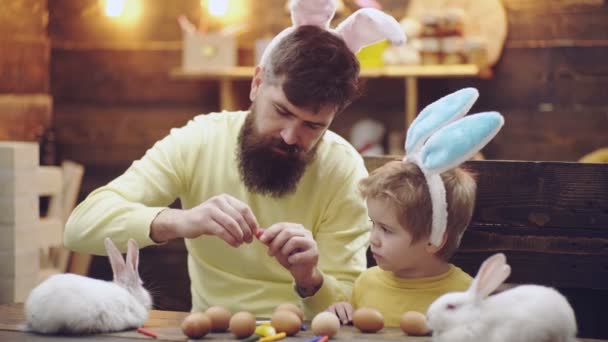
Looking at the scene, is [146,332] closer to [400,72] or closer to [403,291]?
[403,291]

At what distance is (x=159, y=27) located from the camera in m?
4.68

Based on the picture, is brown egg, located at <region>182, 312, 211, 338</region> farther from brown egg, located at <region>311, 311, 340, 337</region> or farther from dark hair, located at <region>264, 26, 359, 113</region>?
dark hair, located at <region>264, 26, 359, 113</region>

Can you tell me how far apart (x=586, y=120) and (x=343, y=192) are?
237 cm

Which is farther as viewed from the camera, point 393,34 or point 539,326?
point 393,34

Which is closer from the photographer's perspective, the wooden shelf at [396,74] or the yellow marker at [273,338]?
the yellow marker at [273,338]

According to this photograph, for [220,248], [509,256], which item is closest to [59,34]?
[220,248]

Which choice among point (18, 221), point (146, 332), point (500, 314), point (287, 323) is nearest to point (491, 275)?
point (500, 314)

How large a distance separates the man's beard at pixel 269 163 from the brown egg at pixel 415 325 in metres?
0.57

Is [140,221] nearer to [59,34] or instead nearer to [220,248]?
[220,248]

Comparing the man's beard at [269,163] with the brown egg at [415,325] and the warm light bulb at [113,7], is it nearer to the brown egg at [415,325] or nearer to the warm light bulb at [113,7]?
the brown egg at [415,325]

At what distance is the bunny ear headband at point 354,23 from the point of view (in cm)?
Answer: 194

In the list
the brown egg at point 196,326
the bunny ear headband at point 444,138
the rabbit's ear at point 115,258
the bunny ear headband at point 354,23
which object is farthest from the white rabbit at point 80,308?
the bunny ear headband at point 354,23

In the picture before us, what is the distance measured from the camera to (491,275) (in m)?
1.34

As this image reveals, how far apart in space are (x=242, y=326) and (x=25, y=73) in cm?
336
